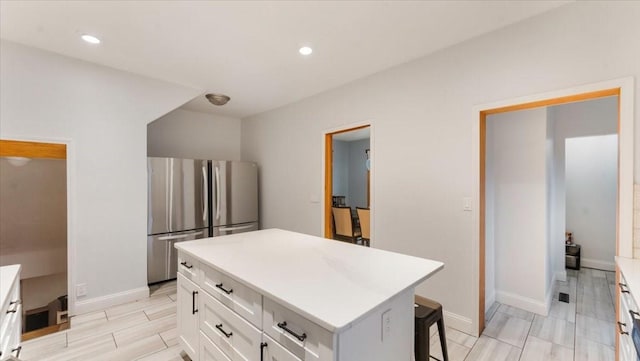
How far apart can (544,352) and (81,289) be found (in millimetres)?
4216

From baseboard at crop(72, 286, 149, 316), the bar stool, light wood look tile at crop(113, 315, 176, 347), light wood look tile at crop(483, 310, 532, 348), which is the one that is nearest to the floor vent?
light wood look tile at crop(483, 310, 532, 348)

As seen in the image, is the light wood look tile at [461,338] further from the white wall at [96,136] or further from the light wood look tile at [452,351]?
the white wall at [96,136]

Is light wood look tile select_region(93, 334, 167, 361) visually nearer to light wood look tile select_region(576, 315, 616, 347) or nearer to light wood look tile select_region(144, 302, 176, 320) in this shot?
light wood look tile select_region(144, 302, 176, 320)

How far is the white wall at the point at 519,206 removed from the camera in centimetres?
276

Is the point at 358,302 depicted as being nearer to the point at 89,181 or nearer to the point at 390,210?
the point at 390,210

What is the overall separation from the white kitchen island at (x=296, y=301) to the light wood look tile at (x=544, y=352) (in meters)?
1.39

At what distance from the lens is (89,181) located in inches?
110

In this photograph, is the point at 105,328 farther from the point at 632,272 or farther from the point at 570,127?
the point at 570,127

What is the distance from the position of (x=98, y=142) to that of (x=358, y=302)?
3214 millimetres

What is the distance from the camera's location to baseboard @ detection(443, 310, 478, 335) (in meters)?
2.34

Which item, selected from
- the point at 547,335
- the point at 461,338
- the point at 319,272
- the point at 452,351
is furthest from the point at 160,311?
the point at 547,335

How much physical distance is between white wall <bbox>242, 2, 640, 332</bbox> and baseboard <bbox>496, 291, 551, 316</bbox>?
0.94 meters

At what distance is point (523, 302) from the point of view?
111 inches

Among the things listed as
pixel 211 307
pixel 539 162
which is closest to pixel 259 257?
pixel 211 307
